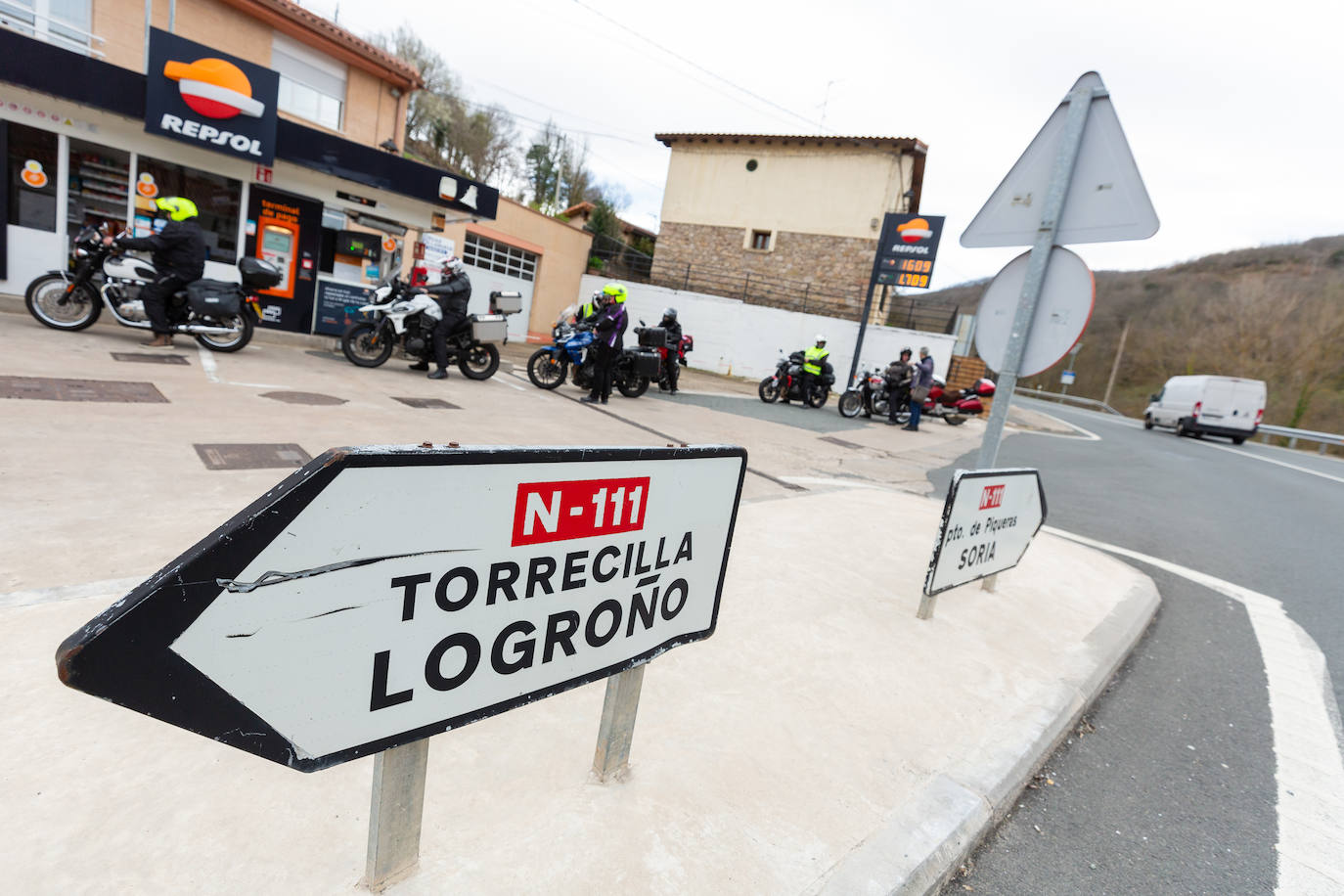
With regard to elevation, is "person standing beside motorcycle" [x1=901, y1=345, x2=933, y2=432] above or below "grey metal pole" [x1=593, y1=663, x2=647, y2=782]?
above

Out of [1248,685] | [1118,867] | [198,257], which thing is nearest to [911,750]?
[1118,867]

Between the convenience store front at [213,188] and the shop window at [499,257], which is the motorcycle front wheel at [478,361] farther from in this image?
the shop window at [499,257]

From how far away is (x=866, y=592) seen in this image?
3.89 meters

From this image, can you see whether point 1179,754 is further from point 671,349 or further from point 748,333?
point 748,333

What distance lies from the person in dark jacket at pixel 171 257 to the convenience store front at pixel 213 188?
84.5 inches

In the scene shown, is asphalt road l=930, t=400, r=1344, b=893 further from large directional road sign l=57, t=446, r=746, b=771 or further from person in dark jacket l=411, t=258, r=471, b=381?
person in dark jacket l=411, t=258, r=471, b=381

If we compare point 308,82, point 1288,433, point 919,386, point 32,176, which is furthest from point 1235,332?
point 32,176

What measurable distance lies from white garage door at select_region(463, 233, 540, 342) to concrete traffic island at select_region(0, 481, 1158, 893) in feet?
54.2

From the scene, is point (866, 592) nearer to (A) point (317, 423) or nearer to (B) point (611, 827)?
(B) point (611, 827)

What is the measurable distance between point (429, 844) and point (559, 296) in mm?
21968

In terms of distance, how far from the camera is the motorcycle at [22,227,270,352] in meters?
7.83

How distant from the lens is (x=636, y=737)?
223 centimetres

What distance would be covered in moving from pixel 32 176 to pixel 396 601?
12.1 m

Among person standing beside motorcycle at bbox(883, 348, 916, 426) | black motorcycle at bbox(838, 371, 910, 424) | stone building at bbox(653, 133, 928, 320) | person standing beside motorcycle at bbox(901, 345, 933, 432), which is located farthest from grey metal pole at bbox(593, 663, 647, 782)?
stone building at bbox(653, 133, 928, 320)
